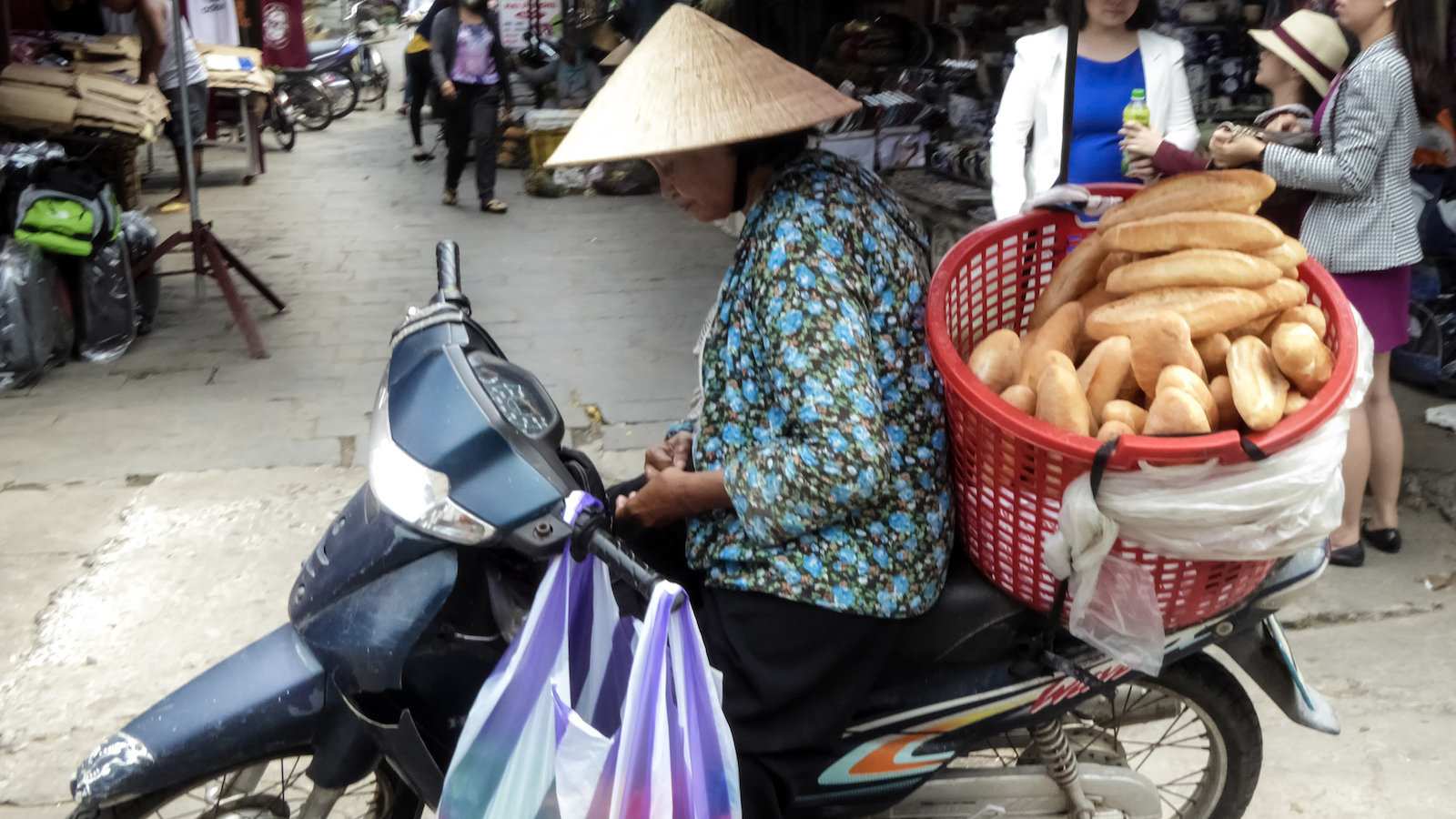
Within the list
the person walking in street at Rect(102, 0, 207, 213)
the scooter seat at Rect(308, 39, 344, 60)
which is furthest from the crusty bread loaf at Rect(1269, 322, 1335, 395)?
the scooter seat at Rect(308, 39, 344, 60)

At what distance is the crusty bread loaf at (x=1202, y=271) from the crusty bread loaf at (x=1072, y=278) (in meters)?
0.13

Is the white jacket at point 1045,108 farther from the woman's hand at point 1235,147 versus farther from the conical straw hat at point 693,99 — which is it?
the conical straw hat at point 693,99

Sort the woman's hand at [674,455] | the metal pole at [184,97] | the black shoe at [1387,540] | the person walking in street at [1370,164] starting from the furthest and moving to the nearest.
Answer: the metal pole at [184,97] → the black shoe at [1387,540] → the person walking in street at [1370,164] → the woman's hand at [674,455]

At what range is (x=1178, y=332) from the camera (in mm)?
1697

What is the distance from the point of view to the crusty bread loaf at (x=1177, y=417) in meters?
1.61

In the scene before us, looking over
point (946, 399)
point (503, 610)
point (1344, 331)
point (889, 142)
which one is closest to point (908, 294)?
point (946, 399)

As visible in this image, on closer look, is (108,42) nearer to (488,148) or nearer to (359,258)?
(359,258)

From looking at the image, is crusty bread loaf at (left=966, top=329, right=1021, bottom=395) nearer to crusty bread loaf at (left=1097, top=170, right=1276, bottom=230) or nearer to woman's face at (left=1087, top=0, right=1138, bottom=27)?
crusty bread loaf at (left=1097, top=170, right=1276, bottom=230)

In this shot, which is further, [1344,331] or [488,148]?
[488,148]

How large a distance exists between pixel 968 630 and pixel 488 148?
8122mm

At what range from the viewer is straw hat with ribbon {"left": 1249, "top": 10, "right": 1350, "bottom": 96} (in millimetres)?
3717

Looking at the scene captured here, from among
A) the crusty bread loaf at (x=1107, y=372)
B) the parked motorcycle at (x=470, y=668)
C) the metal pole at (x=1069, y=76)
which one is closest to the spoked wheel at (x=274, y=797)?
the parked motorcycle at (x=470, y=668)

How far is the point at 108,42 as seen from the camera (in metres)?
7.52

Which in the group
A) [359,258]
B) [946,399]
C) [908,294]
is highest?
[908,294]
